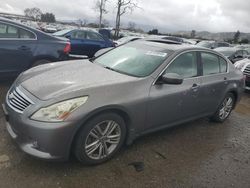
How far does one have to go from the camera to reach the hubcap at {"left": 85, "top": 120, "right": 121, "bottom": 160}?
333 cm

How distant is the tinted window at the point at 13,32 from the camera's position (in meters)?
5.66

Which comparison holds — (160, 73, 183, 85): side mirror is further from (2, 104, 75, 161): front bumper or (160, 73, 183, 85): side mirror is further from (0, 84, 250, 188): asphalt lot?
(2, 104, 75, 161): front bumper

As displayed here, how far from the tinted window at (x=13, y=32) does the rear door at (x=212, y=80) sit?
366cm

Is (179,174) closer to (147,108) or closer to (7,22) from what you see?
(147,108)

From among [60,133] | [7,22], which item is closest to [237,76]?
[60,133]

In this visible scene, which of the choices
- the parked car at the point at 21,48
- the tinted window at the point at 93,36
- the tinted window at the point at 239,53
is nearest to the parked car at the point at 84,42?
the tinted window at the point at 93,36

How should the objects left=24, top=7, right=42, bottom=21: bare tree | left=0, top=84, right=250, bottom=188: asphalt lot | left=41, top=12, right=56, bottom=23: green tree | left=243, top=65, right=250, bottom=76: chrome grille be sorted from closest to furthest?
left=0, top=84, right=250, bottom=188: asphalt lot → left=243, top=65, right=250, bottom=76: chrome grille → left=41, top=12, right=56, bottom=23: green tree → left=24, top=7, right=42, bottom=21: bare tree

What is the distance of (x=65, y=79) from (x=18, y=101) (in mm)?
625

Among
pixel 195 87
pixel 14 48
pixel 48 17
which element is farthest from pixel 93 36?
pixel 48 17

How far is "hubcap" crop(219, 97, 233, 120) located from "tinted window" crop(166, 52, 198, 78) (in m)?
1.37

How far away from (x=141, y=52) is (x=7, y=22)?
3.05m

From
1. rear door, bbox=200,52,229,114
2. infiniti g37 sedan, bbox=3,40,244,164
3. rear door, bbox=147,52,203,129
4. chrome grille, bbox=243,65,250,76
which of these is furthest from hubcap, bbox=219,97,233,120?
chrome grille, bbox=243,65,250,76

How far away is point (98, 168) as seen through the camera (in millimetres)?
3420

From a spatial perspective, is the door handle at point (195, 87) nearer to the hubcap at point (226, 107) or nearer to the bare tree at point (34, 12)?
the hubcap at point (226, 107)
